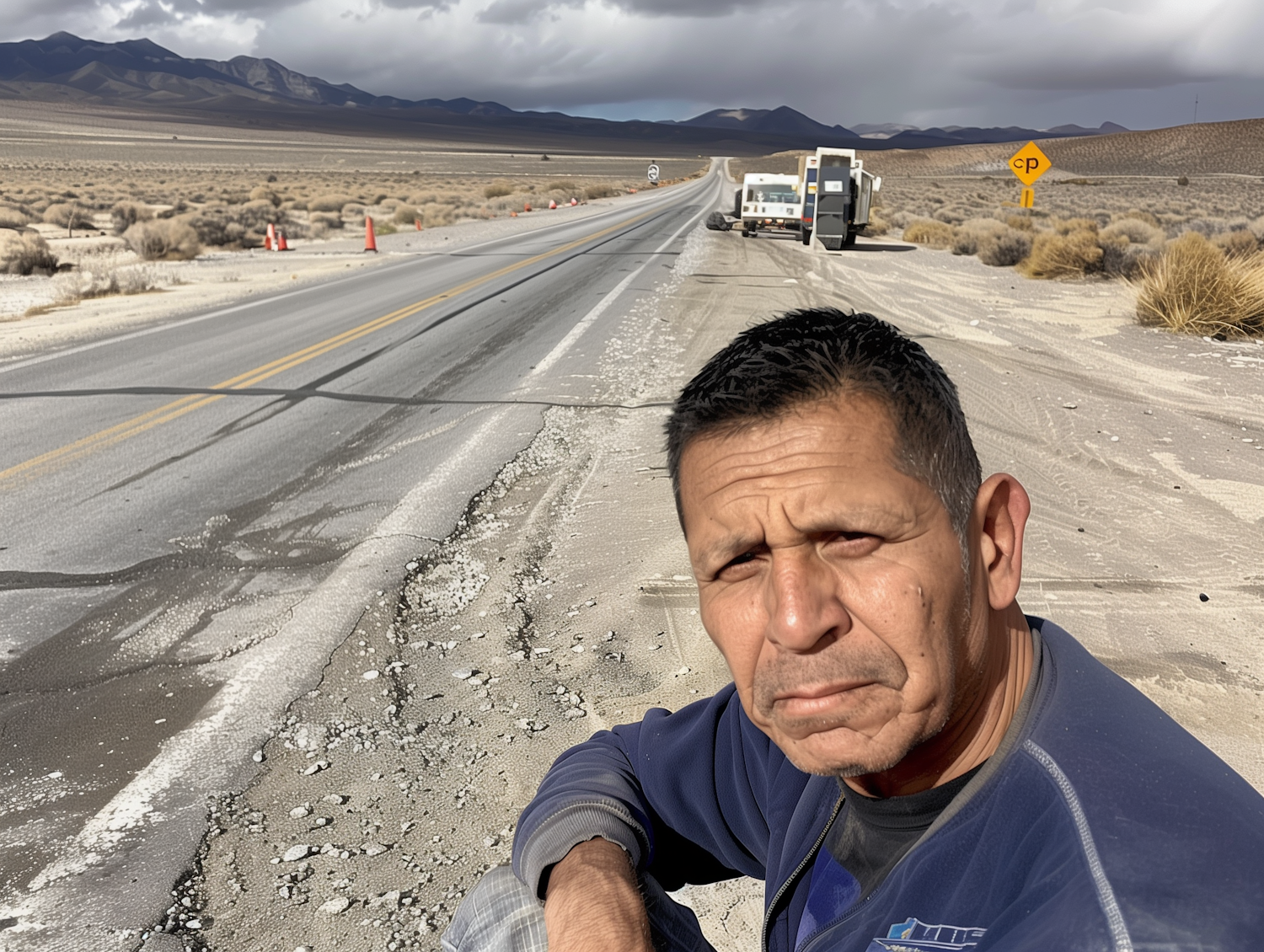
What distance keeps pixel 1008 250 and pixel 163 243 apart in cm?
1927

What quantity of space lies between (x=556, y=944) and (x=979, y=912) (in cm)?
81

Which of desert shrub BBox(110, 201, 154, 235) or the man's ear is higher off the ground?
desert shrub BBox(110, 201, 154, 235)

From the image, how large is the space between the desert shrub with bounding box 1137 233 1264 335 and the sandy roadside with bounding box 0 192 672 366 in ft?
42.1

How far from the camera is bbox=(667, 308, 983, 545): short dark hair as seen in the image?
1.43 meters

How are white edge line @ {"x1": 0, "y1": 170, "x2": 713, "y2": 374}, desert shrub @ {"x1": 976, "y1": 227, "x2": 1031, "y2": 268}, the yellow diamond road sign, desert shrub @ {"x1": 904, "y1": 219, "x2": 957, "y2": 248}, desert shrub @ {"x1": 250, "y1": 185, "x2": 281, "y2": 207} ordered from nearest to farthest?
white edge line @ {"x1": 0, "y1": 170, "x2": 713, "y2": 374}
desert shrub @ {"x1": 976, "y1": 227, "x2": 1031, "y2": 268}
the yellow diamond road sign
desert shrub @ {"x1": 904, "y1": 219, "x2": 957, "y2": 248}
desert shrub @ {"x1": 250, "y1": 185, "x2": 281, "y2": 207}

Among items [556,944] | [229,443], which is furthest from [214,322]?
[556,944]

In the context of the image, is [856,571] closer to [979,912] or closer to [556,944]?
[979,912]

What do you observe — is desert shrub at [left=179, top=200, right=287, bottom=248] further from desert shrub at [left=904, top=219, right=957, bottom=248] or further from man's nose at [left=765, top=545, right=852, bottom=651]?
man's nose at [left=765, top=545, right=852, bottom=651]

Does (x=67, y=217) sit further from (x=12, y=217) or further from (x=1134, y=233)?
(x=1134, y=233)

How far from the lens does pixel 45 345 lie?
1083 centimetres

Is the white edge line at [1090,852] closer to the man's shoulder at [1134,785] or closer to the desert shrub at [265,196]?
the man's shoulder at [1134,785]

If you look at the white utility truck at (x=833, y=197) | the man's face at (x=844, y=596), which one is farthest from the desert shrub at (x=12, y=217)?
the man's face at (x=844, y=596)

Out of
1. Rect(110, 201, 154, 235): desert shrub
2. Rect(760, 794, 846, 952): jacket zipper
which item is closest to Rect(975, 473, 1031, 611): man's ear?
Rect(760, 794, 846, 952): jacket zipper

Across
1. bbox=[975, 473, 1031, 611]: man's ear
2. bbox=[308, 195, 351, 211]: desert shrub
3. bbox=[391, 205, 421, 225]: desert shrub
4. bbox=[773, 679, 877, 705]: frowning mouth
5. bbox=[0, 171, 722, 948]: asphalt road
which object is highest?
bbox=[308, 195, 351, 211]: desert shrub
